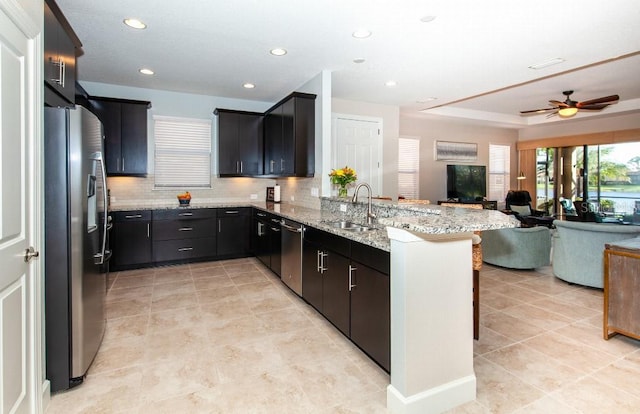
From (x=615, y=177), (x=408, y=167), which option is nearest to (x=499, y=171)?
(x=615, y=177)

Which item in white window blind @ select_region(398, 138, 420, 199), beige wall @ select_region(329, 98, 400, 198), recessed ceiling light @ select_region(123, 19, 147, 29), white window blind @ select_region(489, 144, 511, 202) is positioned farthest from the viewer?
white window blind @ select_region(489, 144, 511, 202)

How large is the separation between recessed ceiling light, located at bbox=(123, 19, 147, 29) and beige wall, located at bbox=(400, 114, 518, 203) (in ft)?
18.1

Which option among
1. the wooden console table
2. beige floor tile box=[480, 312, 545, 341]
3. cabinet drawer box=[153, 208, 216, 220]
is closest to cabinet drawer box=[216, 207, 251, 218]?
cabinet drawer box=[153, 208, 216, 220]

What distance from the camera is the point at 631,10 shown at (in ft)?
9.52

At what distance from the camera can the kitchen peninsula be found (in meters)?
1.87

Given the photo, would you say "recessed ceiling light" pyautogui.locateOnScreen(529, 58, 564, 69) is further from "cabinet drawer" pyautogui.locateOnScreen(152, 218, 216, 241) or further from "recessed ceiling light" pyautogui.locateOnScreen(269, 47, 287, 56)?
"cabinet drawer" pyautogui.locateOnScreen(152, 218, 216, 241)

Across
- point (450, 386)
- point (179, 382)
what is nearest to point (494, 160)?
point (450, 386)

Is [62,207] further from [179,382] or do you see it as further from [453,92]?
[453,92]

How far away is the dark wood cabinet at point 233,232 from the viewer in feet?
18.1

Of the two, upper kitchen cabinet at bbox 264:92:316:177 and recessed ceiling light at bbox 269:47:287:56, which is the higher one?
recessed ceiling light at bbox 269:47:287:56

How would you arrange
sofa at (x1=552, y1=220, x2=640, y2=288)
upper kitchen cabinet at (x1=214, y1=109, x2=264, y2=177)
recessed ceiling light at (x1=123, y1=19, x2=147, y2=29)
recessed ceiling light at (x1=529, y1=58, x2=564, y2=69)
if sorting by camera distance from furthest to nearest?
upper kitchen cabinet at (x1=214, y1=109, x2=264, y2=177), recessed ceiling light at (x1=529, y1=58, x2=564, y2=69), sofa at (x1=552, y1=220, x2=640, y2=288), recessed ceiling light at (x1=123, y1=19, x2=147, y2=29)

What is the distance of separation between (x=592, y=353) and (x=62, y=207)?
3897mm

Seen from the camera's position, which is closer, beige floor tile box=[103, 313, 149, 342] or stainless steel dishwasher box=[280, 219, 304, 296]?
beige floor tile box=[103, 313, 149, 342]

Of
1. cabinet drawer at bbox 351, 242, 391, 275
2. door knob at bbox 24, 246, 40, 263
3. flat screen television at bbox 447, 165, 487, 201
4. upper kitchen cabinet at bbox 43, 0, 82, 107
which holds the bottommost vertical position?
cabinet drawer at bbox 351, 242, 391, 275
